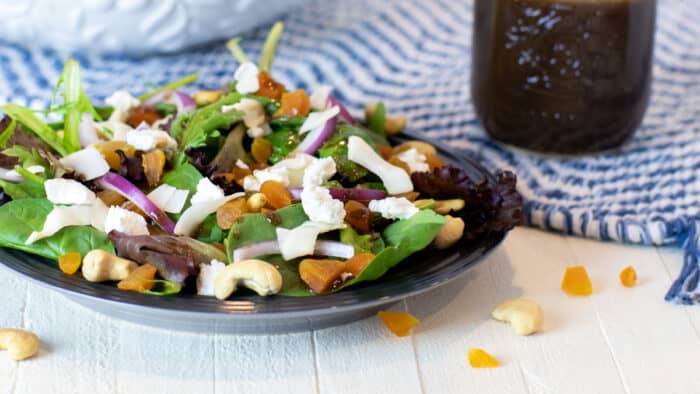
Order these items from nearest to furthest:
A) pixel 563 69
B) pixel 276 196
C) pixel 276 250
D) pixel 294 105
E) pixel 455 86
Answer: pixel 276 250 < pixel 276 196 < pixel 294 105 < pixel 563 69 < pixel 455 86

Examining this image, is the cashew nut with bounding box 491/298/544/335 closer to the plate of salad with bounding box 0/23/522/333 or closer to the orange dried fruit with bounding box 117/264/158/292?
the plate of salad with bounding box 0/23/522/333

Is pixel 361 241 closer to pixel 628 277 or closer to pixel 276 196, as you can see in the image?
pixel 276 196

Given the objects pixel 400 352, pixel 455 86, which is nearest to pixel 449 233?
pixel 400 352

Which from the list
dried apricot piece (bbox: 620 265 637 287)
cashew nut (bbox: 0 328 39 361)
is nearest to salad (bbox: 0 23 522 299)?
cashew nut (bbox: 0 328 39 361)

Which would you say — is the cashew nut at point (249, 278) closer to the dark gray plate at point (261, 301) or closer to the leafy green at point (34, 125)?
the dark gray plate at point (261, 301)

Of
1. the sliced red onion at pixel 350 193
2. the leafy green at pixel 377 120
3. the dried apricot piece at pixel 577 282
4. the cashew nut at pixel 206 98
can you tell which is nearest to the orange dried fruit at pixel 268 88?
the cashew nut at pixel 206 98

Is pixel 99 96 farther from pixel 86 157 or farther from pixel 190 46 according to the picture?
pixel 86 157
